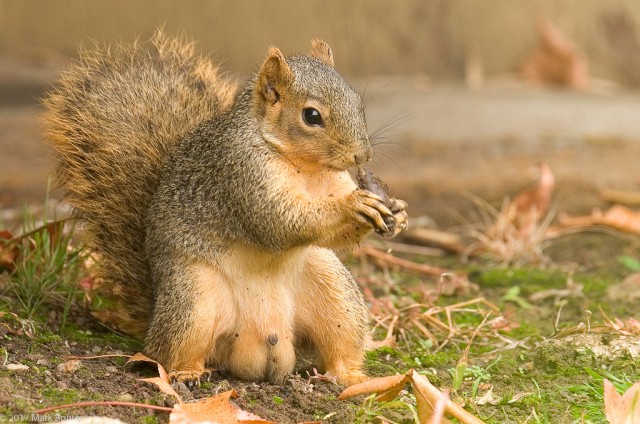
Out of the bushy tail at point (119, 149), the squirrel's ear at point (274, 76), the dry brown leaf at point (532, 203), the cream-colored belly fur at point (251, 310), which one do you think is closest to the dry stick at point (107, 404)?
the cream-colored belly fur at point (251, 310)

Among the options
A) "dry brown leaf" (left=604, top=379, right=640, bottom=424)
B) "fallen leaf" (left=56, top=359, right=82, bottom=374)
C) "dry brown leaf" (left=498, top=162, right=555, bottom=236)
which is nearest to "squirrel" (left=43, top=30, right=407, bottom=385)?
"fallen leaf" (left=56, top=359, right=82, bottom=374)

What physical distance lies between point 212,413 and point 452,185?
3387 millimetres

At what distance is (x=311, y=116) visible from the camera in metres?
2.76

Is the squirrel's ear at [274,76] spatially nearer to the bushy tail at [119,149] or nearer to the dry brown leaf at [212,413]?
the bushy tail at [119,149]

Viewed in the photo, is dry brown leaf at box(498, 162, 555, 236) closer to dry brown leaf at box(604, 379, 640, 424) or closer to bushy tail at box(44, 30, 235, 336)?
bushy tail at box(44, 30, 235, 336)

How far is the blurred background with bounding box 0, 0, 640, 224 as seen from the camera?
6.06 meters

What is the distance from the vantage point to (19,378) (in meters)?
2.50

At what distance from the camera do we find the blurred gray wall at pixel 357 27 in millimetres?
6773

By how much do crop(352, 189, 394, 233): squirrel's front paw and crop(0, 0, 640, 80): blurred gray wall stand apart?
14.1 ft

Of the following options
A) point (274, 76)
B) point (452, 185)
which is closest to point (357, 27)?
point (452, 185)

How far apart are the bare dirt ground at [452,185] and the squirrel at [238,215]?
5.6 inches

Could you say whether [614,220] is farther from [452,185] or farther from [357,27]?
[357,27]

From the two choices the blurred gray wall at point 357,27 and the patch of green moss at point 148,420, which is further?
the blurred gray wall at point 357,27

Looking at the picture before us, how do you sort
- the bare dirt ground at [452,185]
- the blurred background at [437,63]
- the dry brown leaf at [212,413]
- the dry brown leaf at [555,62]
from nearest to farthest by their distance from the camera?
the dry brown leaf at [212,413] < the bare dirt ground at [452,185] < the blurred background at [437,63] < the dry brown leaf at [555,62]
